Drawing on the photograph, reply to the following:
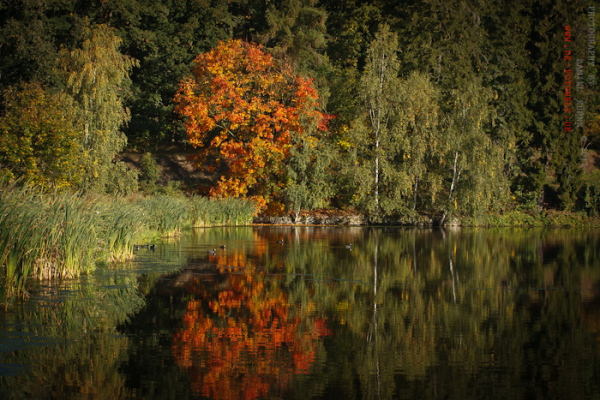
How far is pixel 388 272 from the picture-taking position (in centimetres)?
1900

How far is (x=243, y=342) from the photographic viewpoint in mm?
10297

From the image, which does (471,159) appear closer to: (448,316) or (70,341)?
(448,316)

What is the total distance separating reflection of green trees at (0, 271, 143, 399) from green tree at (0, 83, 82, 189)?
13.8 metres

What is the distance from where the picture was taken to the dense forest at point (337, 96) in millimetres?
36812

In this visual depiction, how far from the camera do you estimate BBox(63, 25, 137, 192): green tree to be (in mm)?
34000

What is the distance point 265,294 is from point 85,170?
20.7 m

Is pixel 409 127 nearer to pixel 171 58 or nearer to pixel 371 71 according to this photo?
pixel 371 71

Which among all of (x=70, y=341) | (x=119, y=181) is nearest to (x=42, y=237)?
(x=70, y=341)

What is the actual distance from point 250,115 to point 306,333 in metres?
34.1

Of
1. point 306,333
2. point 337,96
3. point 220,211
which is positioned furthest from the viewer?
point 337,96

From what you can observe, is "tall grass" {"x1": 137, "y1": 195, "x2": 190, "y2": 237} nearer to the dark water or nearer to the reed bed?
the reed bed

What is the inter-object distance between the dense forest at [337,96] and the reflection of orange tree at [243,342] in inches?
729

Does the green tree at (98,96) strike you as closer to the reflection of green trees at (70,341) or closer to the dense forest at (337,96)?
the dense forest at (337,96)

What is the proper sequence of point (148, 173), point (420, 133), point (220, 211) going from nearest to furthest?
1. point (220, 211)
2. point (420, 133)
3. point (148, 173)
